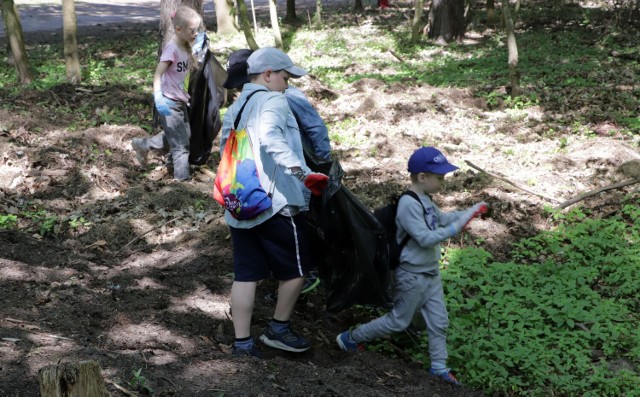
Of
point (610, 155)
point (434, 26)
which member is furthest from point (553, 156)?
point (434, 26)

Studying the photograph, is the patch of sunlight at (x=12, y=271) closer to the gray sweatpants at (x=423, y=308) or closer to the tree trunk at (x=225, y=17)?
the gray sweatpants at (x=423, y=308)

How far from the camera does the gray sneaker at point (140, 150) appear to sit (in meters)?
8.47


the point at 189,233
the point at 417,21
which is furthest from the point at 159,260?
the point at 417,21

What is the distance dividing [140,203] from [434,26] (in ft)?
37.0

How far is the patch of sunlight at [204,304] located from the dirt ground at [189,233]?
0.06 ft

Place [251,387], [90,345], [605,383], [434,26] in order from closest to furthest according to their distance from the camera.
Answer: [251,387] < [90,345] < [605,383] < [434,26]

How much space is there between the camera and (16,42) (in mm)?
11516

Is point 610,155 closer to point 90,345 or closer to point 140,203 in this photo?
point 140,203

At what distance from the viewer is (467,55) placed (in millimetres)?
15086

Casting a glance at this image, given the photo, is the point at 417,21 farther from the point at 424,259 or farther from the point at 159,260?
the point at 424,259

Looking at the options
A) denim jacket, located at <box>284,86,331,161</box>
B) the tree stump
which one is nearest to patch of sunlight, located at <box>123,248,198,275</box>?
denim jacket, located at <box>284,86,331,161</box>

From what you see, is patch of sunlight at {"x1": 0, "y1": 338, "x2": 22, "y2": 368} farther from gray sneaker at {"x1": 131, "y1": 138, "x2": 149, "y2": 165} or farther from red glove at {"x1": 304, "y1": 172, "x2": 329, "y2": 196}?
gray sneaker at {"x1": 131, "y1": 138, "x2": 149, "y2": 165}

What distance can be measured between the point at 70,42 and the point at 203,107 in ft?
15.6

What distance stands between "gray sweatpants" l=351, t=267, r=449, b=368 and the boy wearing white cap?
617mm
